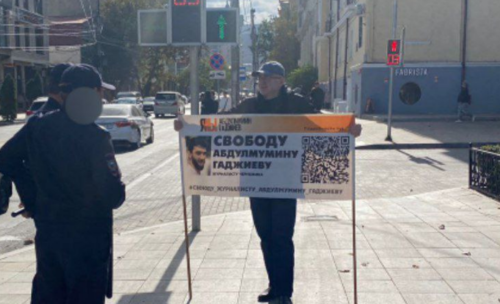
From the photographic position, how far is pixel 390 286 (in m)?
5.52

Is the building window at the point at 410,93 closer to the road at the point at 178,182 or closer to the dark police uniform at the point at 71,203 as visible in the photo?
the road at the point at 178,182

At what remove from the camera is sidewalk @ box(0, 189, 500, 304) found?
5.38 meters

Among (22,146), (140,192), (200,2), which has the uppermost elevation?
(200,2)

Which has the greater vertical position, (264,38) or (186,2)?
(264,38)

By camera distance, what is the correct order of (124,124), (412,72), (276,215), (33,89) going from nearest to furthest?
(276,215) < (124,124) < (412,72) < (33,89)

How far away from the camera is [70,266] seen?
3504 millimetres

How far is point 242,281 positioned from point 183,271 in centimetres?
70

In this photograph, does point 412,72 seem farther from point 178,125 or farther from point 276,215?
point 276,215

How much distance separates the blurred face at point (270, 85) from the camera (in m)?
5.09

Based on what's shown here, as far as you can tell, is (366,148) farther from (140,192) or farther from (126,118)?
(140,192)

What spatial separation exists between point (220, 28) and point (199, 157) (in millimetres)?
2956

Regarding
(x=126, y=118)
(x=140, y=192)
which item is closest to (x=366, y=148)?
(x=126, y=118)

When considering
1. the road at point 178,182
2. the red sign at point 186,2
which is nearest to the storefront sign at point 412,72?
the road at point 178,182

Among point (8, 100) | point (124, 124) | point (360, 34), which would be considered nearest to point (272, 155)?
point (124, 124)
